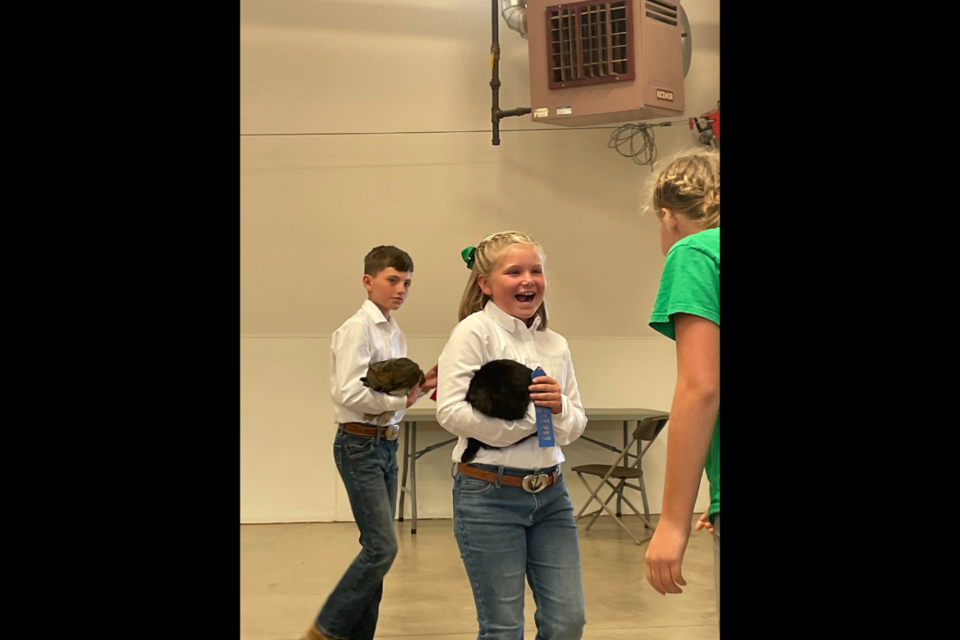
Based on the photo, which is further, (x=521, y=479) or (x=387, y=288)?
(x=387, y=288)

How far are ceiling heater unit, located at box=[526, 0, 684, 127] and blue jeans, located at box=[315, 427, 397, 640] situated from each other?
290 centimetres

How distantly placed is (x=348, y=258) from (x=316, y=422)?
1.17 m

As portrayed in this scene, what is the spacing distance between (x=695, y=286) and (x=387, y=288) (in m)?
2.06

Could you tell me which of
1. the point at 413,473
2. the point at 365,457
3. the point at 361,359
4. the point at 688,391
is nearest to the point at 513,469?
the point at 688,391

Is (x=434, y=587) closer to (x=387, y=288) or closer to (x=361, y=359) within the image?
(x=361, y=359)

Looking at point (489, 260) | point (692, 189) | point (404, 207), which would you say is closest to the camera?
point (692, 189)

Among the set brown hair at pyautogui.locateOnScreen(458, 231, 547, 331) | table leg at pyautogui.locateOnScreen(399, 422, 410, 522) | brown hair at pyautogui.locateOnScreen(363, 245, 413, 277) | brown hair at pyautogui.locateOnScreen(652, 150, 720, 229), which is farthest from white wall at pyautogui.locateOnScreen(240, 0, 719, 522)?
brown hair at pyautogui.locateOnScreen(652, 150, 720, 229)

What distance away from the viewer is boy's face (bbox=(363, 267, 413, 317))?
3264mm

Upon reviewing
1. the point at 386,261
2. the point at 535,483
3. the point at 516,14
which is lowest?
the point at 535,483

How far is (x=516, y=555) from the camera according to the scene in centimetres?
199
